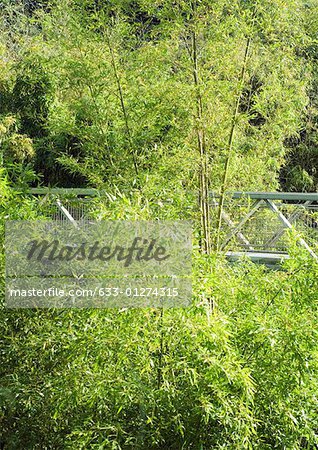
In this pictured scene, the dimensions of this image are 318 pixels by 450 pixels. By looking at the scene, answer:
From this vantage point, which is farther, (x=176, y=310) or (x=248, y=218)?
(x=248, y=218)

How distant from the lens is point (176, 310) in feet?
7.82

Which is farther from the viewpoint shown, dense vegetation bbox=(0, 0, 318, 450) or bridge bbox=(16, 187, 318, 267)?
bridge bbox=(16, 187, 318, 267)

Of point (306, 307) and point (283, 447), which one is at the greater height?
point (306, 307)

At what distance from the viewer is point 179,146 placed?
3.94 metres

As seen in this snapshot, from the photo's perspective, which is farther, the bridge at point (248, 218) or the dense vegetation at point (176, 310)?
the bridge at point (248, 218)

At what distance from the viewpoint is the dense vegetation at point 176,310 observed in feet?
7.88

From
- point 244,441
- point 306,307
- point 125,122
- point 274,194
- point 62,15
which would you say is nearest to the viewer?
point 244,441

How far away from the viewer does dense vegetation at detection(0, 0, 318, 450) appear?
2.40 m

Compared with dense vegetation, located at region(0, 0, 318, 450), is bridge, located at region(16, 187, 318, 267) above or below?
below

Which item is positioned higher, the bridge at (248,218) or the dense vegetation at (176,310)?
the dense vegetation at (176,310)

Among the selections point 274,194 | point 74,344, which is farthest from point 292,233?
point 274,194

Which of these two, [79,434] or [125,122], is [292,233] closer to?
[79,434]

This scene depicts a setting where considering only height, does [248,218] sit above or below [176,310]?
below

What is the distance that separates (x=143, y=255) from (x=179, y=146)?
5.49 feet
